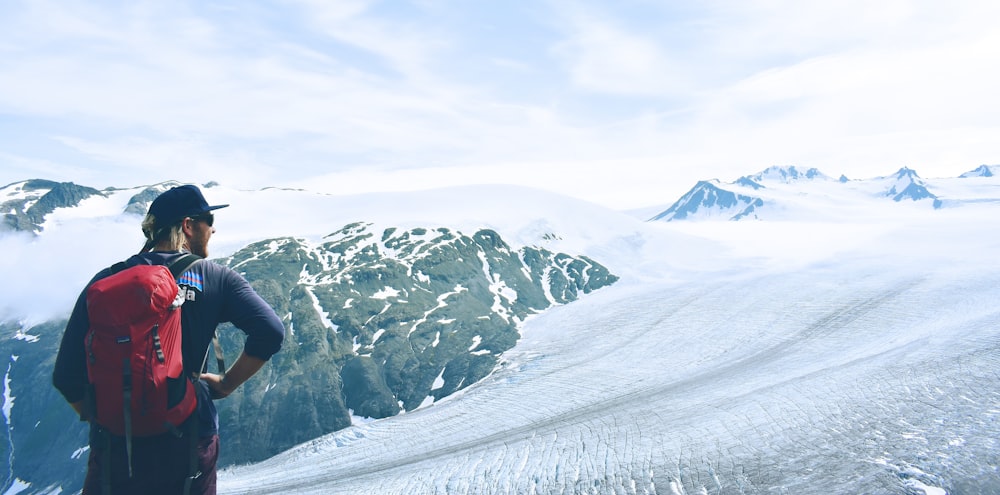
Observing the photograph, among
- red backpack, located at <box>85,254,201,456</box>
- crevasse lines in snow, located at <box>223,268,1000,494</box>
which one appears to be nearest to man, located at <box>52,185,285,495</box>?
red backpack, located at <box>85,254,201,456</box>

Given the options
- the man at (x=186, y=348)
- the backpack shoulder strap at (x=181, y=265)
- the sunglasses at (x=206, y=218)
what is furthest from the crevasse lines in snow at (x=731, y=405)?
the backpack shoulder strap at (x=181, y=265)

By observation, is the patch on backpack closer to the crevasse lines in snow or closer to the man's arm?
the man's arm

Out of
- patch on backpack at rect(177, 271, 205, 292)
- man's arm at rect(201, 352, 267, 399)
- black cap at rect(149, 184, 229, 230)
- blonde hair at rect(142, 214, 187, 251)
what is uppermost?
black cap at rect(149, 184, 229, 230)

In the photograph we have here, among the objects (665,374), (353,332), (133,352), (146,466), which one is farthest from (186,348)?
(353,332)

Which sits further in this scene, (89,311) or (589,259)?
(589,259)

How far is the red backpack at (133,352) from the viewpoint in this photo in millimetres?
3846

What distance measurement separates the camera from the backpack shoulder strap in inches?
165

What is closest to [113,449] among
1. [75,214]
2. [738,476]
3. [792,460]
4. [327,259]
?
[738,476]

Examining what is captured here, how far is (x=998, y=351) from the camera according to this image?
30.6 metres

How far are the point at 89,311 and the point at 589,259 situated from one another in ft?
250

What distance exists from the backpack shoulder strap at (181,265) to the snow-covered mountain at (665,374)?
18.6 m

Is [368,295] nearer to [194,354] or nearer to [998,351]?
[998,351]

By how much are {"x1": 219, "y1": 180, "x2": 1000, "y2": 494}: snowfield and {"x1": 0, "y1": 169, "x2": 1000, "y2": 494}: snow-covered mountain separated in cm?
16

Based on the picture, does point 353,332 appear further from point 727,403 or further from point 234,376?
point 234,376
